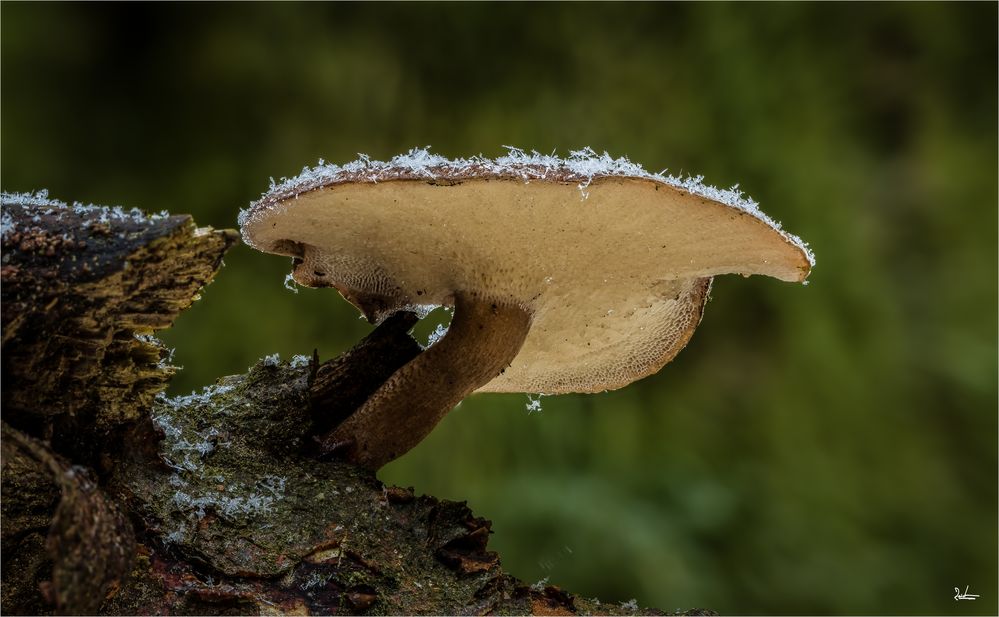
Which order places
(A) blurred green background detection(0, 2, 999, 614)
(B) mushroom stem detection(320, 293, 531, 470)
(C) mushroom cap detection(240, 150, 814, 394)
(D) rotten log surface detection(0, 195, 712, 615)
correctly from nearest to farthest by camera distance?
(D) rotten log surface detection(0, 195, 712, 615) < (C) mushroom cap detection(240, 150, 814, 394) < (B) mushroom stem detection(320, 293, 531, 470) < (A) blurred green background detection(0, 2, 999, 614)

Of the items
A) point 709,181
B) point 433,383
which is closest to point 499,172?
point 433,383

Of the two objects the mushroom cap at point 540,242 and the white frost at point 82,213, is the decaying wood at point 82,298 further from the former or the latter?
the mushroom cap at point 540,242

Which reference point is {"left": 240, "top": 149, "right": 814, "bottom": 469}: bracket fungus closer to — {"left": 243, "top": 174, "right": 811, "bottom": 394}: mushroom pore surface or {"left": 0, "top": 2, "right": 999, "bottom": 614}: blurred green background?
{"left": 243, "top": 174, "right": 811, "bottom": 394}: mushroom pore surface

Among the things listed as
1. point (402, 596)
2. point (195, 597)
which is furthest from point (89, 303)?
point (402, 596)

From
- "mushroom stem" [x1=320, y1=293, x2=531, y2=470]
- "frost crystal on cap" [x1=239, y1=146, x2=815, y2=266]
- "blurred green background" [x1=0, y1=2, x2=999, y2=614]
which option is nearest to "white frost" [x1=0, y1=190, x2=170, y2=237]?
"frost crystal on cap" [x1=239, y1=146, x2=815, y2=266]

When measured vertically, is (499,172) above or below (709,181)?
below

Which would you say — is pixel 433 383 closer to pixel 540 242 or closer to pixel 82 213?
pixel 540 242
